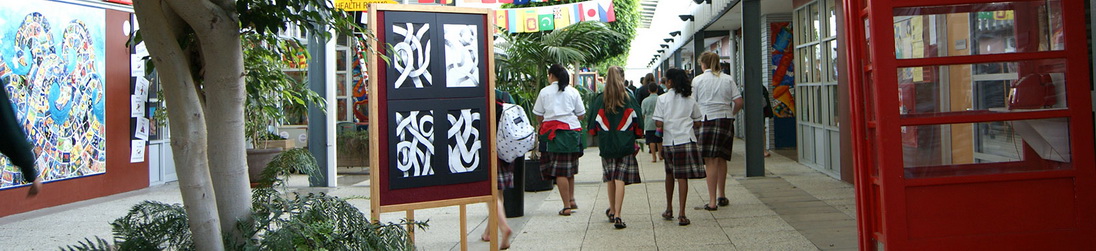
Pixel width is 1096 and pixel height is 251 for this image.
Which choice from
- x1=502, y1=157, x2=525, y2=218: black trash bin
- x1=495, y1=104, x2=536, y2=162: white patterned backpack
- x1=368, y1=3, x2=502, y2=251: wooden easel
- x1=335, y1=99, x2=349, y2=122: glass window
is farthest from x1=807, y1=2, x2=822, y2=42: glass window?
x1=335, y1=99, x2=349, y2=122: glass window

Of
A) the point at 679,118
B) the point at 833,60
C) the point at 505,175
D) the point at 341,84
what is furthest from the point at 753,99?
the point at 341,84

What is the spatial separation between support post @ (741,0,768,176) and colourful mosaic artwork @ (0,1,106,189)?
26.3 ft

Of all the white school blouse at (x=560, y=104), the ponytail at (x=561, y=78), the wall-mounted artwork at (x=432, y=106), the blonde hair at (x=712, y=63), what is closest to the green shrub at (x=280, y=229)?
the wall-mounted artwork at (x=432, y=106)

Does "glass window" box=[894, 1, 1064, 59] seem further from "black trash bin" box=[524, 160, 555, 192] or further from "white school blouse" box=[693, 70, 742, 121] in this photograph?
"black trash bin" box=[524, 160, 555, 192]

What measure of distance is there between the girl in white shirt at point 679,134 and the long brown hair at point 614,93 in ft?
1.46

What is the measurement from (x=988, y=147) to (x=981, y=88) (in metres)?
0.27

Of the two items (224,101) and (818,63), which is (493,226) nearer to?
(224,101)

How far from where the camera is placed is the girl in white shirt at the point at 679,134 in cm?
805

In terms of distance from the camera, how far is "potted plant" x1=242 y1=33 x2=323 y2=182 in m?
5.91

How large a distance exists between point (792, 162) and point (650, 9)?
21313 millimetres

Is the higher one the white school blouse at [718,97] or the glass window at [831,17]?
the glass window at [831,17]

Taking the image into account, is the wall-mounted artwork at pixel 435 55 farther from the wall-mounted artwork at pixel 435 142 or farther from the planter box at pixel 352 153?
the planter box at pixel 352 153

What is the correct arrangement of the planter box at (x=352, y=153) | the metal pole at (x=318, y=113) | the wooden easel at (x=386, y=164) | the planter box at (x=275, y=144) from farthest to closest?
the planter box at (x=352, y=153) → the planter box at (x=275, y=144) → the metal pole at (x=318, y=113) → the wooden easel at (x=386, y=164)

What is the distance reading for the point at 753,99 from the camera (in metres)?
11.8
